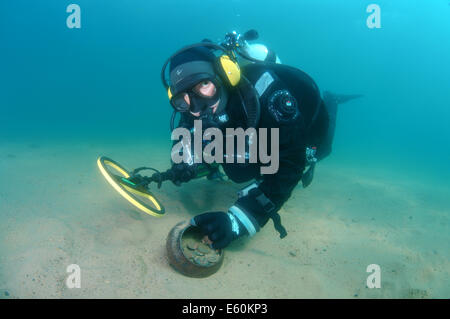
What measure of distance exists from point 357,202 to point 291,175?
11.4 feet

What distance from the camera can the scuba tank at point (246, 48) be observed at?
11.2ft

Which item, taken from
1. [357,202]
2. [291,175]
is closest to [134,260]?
[291,175]

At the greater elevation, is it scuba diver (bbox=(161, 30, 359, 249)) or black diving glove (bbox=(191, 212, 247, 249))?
scuba diver (bbox=(161, 30, 359, 249))

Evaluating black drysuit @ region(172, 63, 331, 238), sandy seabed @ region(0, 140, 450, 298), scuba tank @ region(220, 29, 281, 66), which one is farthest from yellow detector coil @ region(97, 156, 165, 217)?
scuba tank @ region(220, 29, 281, 66)

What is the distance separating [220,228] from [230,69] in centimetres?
165

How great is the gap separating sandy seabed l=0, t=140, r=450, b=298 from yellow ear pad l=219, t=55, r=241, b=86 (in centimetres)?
209

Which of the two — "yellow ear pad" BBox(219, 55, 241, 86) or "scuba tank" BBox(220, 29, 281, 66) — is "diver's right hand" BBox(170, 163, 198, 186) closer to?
"yellow ear pad" BBox(219, 55, 241, 86)

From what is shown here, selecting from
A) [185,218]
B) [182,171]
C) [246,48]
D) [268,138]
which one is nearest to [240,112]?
[268,138]

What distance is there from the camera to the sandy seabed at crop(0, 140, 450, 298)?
8.02ft

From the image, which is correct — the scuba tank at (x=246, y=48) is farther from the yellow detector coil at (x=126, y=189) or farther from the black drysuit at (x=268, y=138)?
the yellow detector coil at (x=126, y=189)

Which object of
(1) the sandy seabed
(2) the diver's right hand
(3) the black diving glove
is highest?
(2) the diver's right hand

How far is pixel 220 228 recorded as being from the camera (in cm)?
254

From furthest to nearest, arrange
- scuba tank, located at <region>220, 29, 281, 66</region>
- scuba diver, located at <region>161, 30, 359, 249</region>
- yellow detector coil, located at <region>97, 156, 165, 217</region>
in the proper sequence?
scuba tank, located at <region>220, 29, 281, 66</region> < scuba diver, located at <region>161, 30, 359, 249</region> < yellow detector coil, located at <region>97, 156, 165, 217</region>
